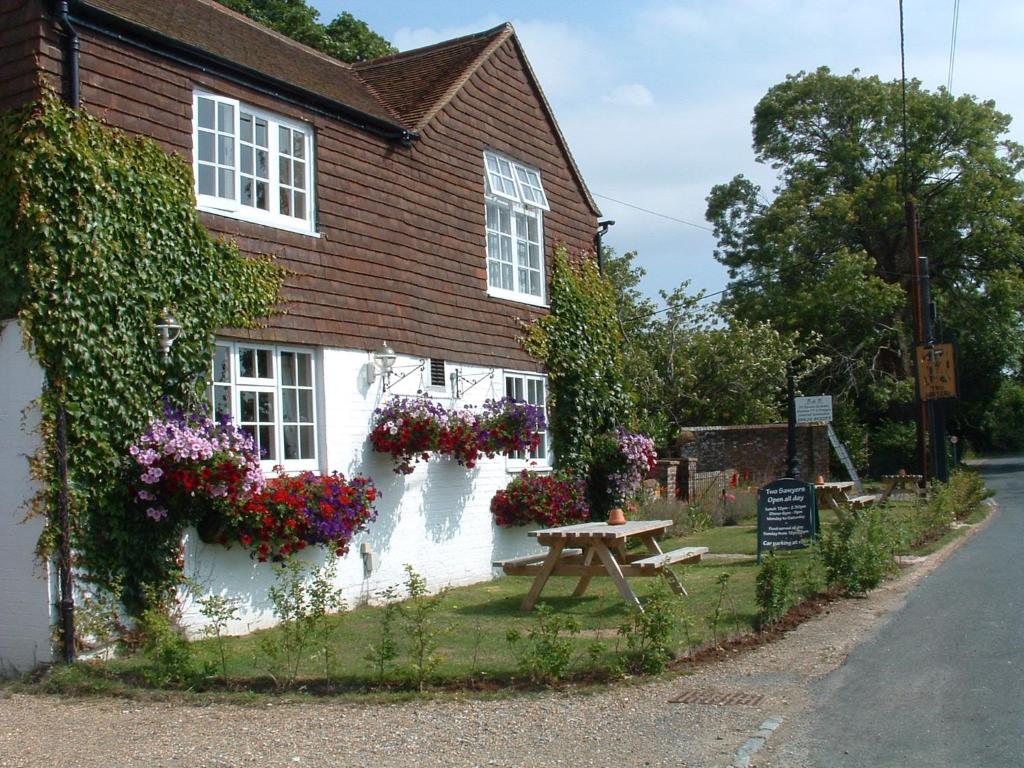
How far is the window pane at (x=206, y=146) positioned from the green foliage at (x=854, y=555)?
7602 millimetres

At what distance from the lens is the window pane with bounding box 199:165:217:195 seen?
10.8m

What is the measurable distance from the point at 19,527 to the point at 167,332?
2.06 meters

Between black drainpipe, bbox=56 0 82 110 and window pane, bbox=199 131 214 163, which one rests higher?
black drainpipe, bbox=56 0 82 110

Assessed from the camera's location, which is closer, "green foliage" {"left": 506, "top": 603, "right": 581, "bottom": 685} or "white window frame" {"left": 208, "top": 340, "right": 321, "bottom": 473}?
"green foliage" {"left": 506, "top": 603, "right": 581, "bottom": 685}

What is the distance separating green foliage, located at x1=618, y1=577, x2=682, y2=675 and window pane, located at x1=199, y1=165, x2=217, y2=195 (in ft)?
19.4

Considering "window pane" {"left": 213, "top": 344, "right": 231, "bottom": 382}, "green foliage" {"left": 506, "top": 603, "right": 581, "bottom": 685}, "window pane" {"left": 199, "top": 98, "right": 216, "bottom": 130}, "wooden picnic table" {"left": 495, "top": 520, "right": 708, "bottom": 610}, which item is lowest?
"green foliage" {"left": 506, "top": 603, "right": 581, "bottom": 685}

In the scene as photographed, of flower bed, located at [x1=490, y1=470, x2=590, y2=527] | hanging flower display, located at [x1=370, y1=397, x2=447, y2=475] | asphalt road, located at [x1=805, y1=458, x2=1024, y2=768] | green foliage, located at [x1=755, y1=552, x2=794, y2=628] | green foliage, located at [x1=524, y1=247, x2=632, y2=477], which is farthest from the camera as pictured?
green foliage, located at [x1=524, y1=247, x2=632, y2=477]

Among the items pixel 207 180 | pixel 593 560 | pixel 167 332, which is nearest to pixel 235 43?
pixel 207 180

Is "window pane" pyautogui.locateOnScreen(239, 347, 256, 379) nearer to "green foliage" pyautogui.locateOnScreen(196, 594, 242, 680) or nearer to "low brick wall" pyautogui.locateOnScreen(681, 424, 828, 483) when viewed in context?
"green foliage" pyautogui.locateOnScreen(196, 594, 242, 680)

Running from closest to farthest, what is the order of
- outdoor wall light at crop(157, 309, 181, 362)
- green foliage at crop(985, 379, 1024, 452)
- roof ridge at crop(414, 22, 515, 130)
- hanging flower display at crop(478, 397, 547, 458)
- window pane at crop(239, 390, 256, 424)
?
1. outdoor wall light at crop(157, 309, 181, 362)
2. window pane at crop(239, 390, 256, 424)
3. hanging flower display at crop(478, 397, 547, 458)
4. roof ridge at crop(414, 22, 515, 130)
5. green foliage at crop(985, 379, 1024, 452)

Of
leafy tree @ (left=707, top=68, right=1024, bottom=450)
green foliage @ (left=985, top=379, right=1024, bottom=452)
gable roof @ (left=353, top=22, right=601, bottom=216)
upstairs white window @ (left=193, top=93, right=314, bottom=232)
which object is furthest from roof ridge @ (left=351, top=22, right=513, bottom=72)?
green foliage @ (left=985, top=379, right=1024, bottom=452)

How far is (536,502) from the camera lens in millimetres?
14852

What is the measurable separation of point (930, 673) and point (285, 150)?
8231 mm

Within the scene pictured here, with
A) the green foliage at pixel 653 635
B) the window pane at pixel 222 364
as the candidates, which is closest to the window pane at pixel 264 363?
the window pane at pixel 222 364
